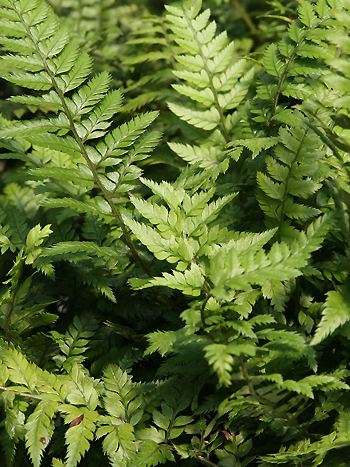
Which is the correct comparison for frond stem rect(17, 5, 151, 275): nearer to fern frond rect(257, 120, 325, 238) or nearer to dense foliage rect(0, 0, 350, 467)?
dense foliage rect(0, 0, 350, 467)

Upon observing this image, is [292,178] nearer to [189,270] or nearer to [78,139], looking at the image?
[189,270]

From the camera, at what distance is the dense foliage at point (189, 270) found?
134 cm

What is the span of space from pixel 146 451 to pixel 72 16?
78.2 inches

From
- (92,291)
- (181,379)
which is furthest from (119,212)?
(181,379)

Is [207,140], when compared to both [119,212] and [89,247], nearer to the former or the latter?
[119,212]

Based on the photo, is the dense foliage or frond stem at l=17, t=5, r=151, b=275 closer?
the dense foliage

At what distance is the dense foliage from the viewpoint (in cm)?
134

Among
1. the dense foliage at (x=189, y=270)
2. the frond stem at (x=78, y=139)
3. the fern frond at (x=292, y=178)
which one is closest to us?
the dense foliage at (x=189, y=270)

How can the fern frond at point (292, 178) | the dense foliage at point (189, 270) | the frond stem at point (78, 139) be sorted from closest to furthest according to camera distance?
1. the dense foliage at point (189, 270)
2. the fern frond at point (292, 178)
3. the frond stem at point (78, 139)

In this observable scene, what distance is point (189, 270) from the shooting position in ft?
4.47

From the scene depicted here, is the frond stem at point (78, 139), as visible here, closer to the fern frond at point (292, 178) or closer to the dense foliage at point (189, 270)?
the dense foliage at point (189, 270)

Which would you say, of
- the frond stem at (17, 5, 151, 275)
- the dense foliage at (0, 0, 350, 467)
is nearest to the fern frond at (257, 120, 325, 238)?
the dense foliage at (0, 0, 350, 467)

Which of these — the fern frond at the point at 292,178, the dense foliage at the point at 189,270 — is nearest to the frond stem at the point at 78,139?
the dense foliage at the point at 189,270

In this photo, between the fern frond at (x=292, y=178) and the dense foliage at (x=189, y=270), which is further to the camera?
the fern frond at (x=292, y=178)
